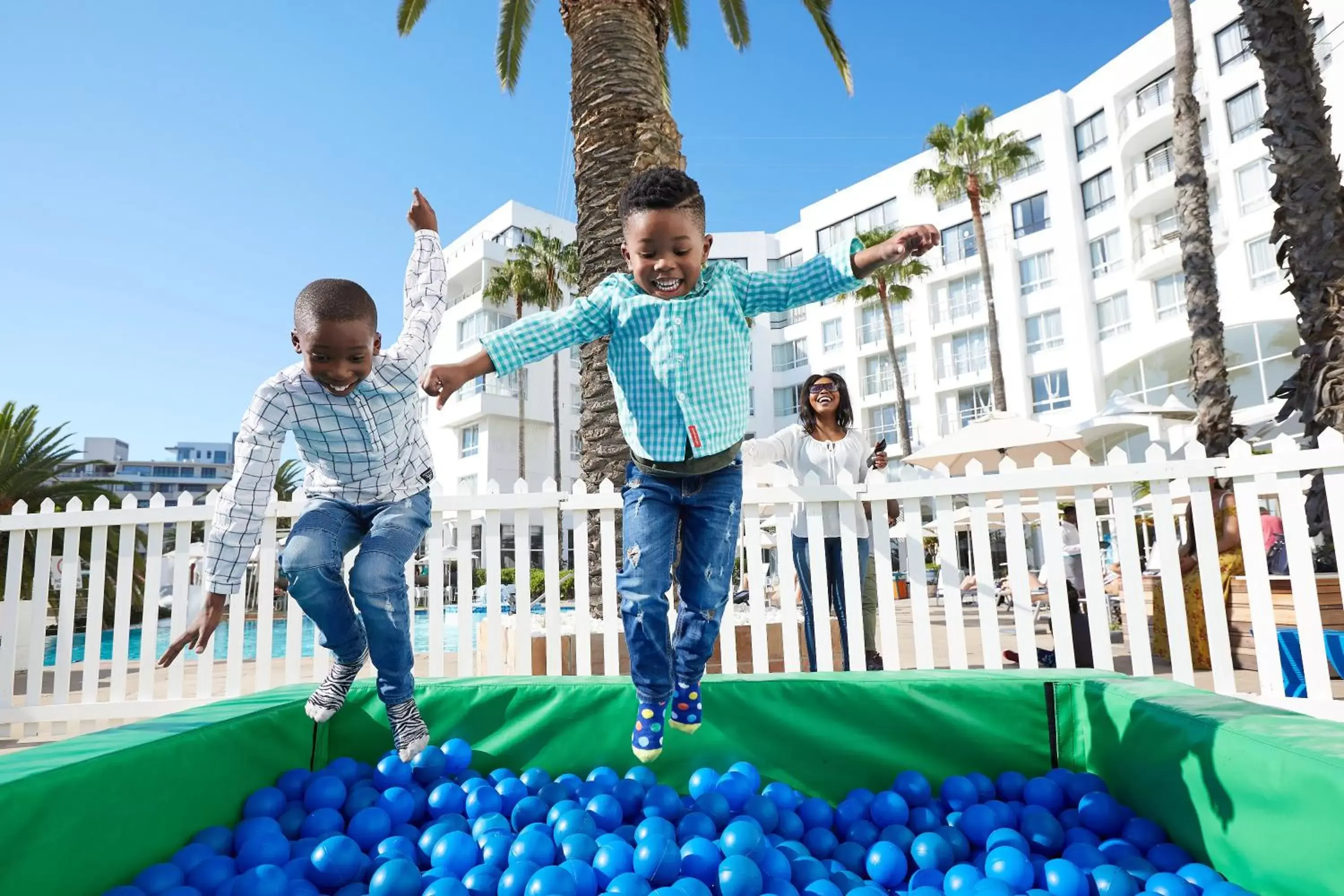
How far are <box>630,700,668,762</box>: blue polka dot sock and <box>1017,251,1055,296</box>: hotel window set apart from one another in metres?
30.0

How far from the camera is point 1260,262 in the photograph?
2148cm

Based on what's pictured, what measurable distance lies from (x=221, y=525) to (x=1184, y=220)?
9842mm

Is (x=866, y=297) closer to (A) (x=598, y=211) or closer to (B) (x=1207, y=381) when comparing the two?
(B) (x=1207, y=381)

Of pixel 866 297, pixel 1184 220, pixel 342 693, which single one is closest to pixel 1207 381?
pixel 1184 220

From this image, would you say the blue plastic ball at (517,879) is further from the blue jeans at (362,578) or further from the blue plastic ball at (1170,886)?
the blue plastic ball at (1170,886)

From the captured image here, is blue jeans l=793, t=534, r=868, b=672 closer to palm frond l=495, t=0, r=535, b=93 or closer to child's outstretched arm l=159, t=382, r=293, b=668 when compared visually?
child's outstretched arm l=159, t=382, r=293, b=668

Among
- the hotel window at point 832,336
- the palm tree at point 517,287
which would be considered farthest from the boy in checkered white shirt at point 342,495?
the hotel window at point 832,336

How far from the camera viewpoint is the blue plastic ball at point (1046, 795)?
2.30 meters

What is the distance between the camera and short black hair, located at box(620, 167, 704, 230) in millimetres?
2266

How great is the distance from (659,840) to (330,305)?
1.68 m

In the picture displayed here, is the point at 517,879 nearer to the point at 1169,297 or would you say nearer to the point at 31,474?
the point at 31,474

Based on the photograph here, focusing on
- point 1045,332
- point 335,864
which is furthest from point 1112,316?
point 335,864

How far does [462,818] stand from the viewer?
2199mm

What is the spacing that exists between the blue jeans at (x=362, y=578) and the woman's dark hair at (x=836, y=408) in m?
2.64
